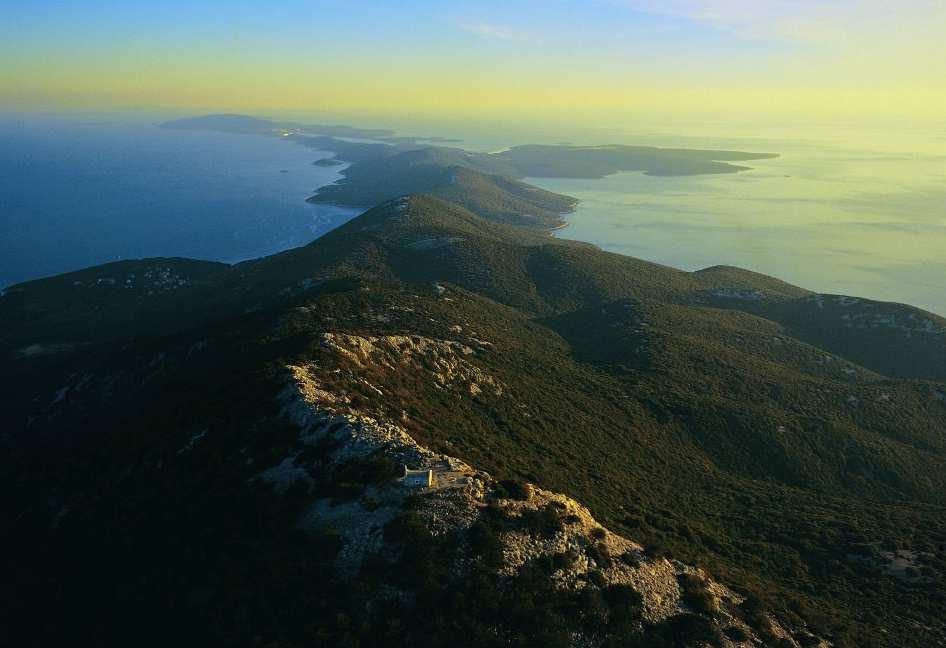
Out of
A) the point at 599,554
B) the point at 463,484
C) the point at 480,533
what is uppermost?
the point at 463,484

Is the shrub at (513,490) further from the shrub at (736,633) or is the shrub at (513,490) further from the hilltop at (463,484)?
the shrub at (736,633)

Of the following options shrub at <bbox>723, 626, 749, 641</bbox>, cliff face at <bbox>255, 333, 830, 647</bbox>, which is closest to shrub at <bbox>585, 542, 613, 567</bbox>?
cliff face at <bbox>255, 333, 830, 647</bbox>

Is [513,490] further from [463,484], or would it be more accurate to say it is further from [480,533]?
[480,533]

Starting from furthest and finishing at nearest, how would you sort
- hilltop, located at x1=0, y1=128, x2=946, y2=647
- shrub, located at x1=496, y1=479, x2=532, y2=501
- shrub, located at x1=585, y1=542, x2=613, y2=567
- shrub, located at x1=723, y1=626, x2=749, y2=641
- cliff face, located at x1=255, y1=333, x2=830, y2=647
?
shrub, located at x1=496, y1=479, x2=532, y2=501 → shrub, located at x1=585, y1=542, x2=613, y2=567 → shrub, located at x1=723, y1=626, x2=749, y2=641 → cliff face, located at x1=255, y1=333, x2=830, y2=647 → hilltop, located at x1=0, y1=128, x2=946, y2=647

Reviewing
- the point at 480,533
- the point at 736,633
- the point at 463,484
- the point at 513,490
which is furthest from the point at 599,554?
the point at 463,484

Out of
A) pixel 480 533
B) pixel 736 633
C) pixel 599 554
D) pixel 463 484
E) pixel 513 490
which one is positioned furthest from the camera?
pixel 513 490

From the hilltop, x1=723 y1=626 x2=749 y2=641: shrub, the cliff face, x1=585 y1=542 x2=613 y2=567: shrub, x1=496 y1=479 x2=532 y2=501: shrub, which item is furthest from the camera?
x1=496 y1=479 x2=532 y2=501: shrub

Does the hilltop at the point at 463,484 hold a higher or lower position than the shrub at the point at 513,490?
lower

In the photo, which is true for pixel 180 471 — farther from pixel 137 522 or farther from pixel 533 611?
pixel 533 611

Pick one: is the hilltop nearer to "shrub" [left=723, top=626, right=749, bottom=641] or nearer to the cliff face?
the cliff face

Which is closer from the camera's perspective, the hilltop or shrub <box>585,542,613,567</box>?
the hilltop

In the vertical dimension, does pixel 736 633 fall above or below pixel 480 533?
below

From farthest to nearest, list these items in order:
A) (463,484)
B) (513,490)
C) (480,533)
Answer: (513,490)
(463,484)
(480,533)

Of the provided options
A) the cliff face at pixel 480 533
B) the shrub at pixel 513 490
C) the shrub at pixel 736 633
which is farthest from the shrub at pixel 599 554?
the shrub at pixel 736 633
